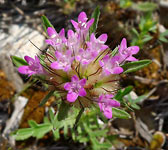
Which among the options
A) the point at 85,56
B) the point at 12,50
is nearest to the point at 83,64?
the point at 85,56

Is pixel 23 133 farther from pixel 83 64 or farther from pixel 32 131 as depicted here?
pixel 83 64

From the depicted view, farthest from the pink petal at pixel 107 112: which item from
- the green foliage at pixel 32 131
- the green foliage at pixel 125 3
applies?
the green foliage at pixel 125 3

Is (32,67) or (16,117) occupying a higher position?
(32,67)

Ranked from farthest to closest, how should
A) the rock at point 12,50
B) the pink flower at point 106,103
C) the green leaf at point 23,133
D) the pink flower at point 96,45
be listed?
the rock at point 12,50 < the green leaf at point 23,133 < the pink flower at point 96,45 < the pink flower at point 106,103

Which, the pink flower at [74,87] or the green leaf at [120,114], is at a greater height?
the pink flower at [74,87]

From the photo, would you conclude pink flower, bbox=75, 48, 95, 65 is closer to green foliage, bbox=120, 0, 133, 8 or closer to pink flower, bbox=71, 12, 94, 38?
pink flower, bbox=71, 12, 94, 38

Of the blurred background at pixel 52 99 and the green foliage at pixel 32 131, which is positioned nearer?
the green foliage at pixel 32 131

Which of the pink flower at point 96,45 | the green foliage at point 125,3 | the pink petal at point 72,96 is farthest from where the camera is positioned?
the green foliage at point 125,3

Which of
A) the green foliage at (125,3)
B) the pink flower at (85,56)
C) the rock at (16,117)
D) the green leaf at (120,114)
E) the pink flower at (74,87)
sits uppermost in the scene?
the pink flower at (85,56)

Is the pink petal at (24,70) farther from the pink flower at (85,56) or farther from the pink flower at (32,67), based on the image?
the pink flower at (85,56)
